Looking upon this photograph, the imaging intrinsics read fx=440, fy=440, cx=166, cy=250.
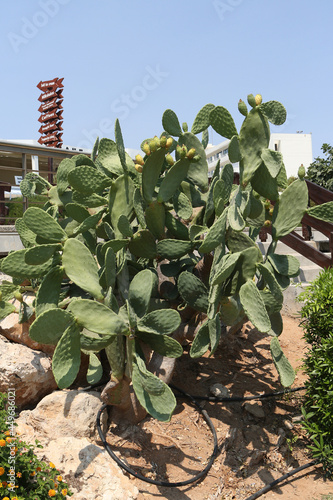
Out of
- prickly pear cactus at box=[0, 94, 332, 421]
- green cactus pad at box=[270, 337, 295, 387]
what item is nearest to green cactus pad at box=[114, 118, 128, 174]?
prickly pear cactus at box=[0, 94, 332, 421]

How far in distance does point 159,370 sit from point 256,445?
2.58ft

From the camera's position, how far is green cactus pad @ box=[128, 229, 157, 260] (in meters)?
2.65

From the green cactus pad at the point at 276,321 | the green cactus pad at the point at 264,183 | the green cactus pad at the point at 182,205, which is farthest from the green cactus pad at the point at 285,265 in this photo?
the green cactus pad at the point at 182,205

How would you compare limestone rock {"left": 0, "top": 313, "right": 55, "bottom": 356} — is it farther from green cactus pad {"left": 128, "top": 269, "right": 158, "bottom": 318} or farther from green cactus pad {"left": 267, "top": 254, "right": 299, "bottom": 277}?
green cactus pad {"left": 267, "top": 254, "right": 299, "bottom": 277}

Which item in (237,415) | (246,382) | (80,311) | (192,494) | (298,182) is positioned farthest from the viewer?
(246,382)

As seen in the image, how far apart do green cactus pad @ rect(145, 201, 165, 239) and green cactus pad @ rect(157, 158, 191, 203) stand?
8 centimetres

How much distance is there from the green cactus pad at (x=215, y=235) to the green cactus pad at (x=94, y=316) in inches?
23.7

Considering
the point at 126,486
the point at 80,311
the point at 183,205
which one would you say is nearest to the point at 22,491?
the point at 126,486

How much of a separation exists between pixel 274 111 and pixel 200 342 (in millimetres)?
1388

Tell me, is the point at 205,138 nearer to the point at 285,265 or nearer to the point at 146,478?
the point at 285,265

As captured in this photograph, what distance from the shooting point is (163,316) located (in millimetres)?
2271

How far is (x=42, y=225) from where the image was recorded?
2.46 meters

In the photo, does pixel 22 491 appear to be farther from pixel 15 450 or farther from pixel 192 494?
pixel 192 494

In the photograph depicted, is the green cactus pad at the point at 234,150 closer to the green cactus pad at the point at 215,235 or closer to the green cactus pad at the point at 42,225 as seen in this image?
the green cactus pad at the point at 215,235
